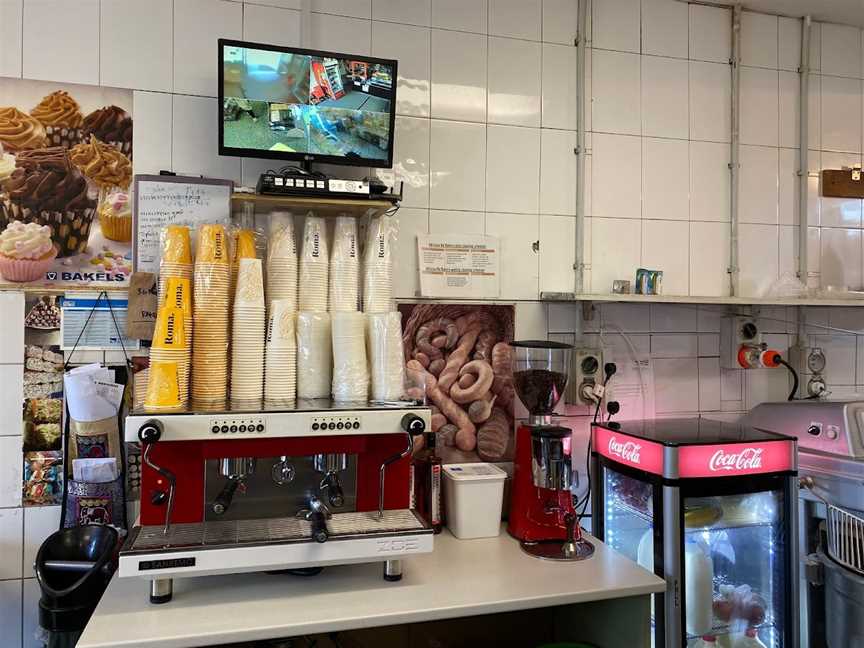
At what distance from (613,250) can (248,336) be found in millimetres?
1427

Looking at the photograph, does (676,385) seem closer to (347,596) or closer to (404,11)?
(347,596)

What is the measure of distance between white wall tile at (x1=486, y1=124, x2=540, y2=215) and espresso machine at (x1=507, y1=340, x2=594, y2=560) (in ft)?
1.86

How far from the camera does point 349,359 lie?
68.4 inches

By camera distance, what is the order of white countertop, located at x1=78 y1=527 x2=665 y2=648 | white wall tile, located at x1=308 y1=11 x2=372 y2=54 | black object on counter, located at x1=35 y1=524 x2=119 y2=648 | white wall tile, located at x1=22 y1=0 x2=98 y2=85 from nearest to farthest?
white countertop, located at x1=78 y1=527 x2=665 y2=648 < black object on counter, located at x1=35 y1=524 x2=119 y2=648 < white wall tile, located at x1=22 y1=0 x2=98 y2=85 < white wall tile, located at x1=308 y1=11 x2=372 y2=54

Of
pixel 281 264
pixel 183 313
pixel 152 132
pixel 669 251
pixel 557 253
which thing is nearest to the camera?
pixel 183 313

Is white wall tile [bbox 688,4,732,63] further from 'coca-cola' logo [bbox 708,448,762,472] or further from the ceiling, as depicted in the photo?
'coca-cola' logo [bbox 708,448,762,472]

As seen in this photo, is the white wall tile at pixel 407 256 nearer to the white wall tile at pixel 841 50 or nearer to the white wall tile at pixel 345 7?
the white wall tile at pixel 345 7

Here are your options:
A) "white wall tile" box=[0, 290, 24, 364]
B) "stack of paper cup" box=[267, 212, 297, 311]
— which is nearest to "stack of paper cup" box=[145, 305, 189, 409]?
"stack of paper cup" box=[267, 212, 297, 311]

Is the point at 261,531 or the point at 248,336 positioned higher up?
the point at 248,336

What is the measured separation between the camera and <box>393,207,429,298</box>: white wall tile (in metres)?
2.24

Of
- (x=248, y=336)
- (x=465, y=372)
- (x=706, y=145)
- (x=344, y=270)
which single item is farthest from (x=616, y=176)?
(x=248, y=336)

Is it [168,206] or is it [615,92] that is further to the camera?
[615,92]

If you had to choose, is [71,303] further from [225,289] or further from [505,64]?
[505,64]

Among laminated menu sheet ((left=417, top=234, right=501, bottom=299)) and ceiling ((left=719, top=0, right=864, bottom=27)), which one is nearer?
laminated menu sheet ((left=417, top=234, right=501, bottom=299))
